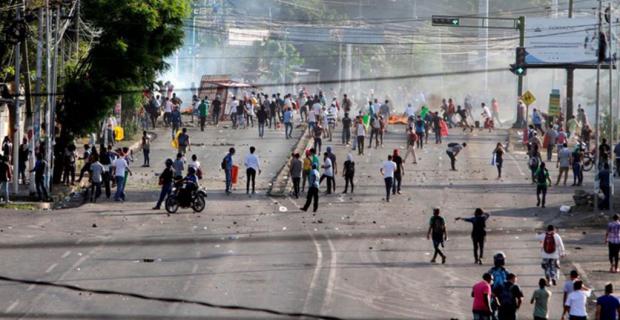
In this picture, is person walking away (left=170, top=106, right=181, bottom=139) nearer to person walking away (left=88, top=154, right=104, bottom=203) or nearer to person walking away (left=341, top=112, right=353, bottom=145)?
person walking away (left=341, top=112, right=353, bottom=145)

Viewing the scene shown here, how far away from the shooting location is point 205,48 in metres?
108

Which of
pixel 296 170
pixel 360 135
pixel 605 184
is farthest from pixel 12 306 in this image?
pixel 360 135

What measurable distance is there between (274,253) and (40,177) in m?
10.7

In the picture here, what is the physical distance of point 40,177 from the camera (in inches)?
1532

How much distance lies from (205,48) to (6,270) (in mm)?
81544

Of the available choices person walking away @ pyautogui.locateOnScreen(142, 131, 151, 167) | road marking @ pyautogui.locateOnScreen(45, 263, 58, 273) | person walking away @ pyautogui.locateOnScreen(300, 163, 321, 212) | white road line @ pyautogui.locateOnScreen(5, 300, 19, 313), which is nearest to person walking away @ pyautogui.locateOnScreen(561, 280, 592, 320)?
white road line @ pyautogui.locateOnScreen(5, 300, 19, 313)

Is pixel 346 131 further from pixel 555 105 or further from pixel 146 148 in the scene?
pixel 555 105

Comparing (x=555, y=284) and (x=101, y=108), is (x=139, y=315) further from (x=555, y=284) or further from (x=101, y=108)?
(x=101, y=108)

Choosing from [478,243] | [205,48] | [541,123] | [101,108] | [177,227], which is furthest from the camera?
[205,48]

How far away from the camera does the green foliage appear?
42.2 metres

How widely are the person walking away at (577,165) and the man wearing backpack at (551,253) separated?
16232 mm

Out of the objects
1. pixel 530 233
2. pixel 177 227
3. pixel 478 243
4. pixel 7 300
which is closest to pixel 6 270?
pixel 7 300

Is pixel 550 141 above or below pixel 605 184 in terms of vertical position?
above

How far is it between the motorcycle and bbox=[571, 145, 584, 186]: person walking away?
12787 mm
